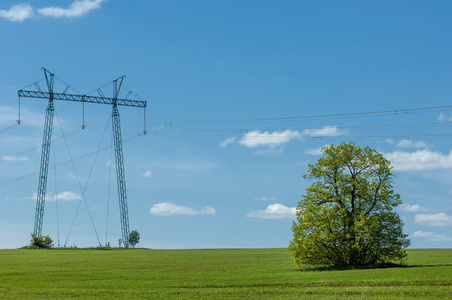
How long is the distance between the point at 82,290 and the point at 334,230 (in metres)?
Answer: 29.3

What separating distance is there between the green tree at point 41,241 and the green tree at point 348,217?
75.6 meters

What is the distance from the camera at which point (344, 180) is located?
190ft

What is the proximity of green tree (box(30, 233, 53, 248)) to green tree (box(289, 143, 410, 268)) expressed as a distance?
2974 inches

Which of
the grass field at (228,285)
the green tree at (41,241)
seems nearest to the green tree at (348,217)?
the grass field at (228,285)

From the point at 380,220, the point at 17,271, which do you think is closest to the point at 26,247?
the point at 17,271

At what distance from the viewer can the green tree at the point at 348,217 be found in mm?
55500

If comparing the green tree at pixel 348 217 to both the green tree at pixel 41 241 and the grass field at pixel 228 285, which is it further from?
the green tree at pixel 41 241

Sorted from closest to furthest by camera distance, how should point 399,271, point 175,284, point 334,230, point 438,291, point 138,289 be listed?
point 438,291
point 138,289
point 175,284
point 399,271
point 334,230

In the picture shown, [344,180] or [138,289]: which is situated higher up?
[344,180]

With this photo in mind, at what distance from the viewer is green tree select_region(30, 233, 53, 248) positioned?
11271 cm

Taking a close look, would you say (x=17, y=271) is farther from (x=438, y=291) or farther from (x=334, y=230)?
(x=438, y=291)

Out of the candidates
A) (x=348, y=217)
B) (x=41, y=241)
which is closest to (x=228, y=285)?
Result: (x=348, y=217)

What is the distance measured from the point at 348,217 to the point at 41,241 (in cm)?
8301

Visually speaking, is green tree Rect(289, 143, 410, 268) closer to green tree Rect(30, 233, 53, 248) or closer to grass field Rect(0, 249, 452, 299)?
grass field Rect(0, 249, 452, 299)
